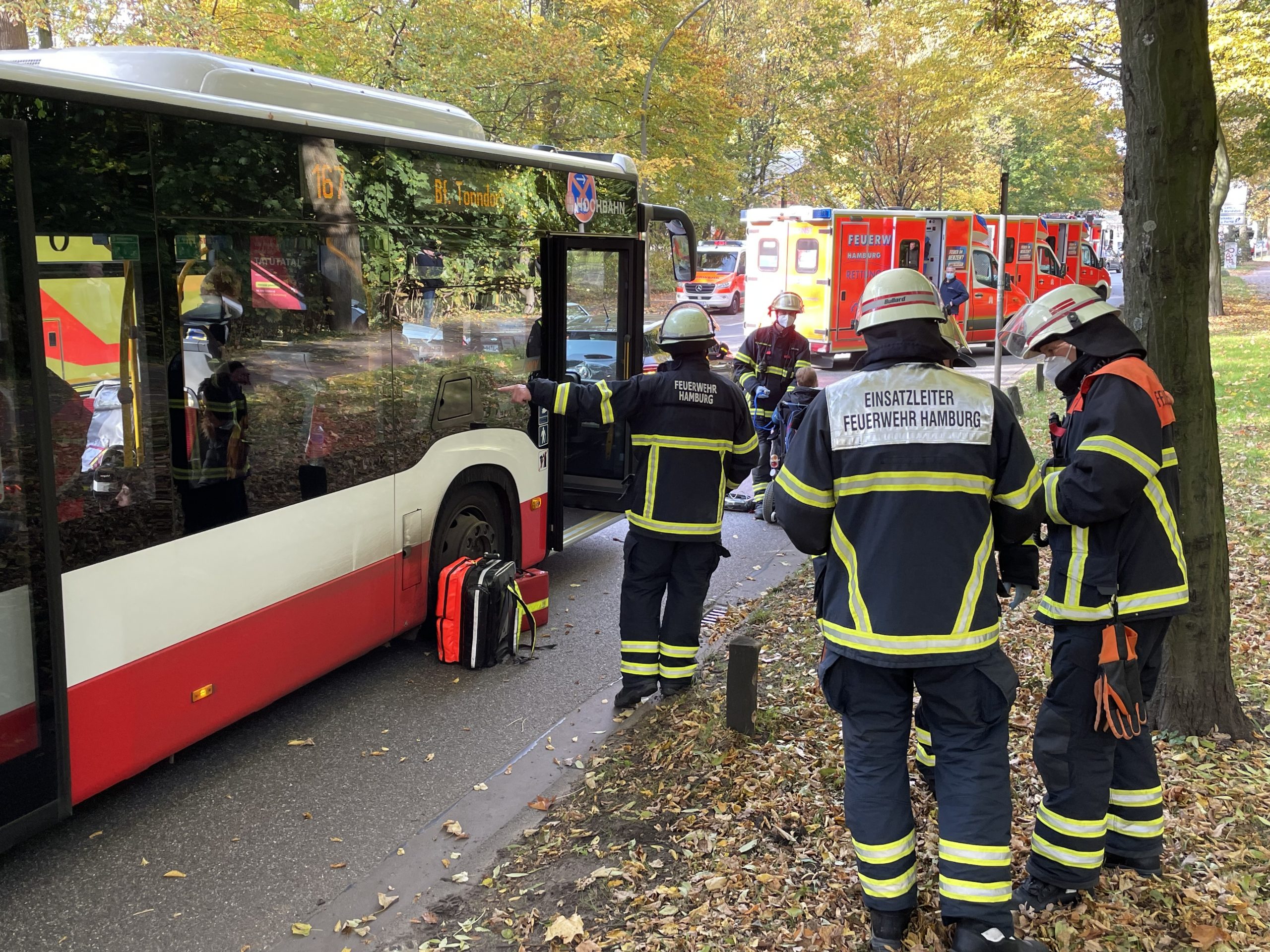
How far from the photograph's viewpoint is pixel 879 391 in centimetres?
326

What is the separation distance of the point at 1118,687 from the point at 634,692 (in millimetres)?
2781

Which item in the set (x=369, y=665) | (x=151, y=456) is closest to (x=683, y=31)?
(x=369, y=665)

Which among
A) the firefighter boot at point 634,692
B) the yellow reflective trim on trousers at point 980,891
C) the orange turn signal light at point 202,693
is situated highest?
the orange turn signal light at point 202,693

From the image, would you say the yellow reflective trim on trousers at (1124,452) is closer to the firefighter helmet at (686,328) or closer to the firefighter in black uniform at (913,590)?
the firefighter in black uniform at (913,590)

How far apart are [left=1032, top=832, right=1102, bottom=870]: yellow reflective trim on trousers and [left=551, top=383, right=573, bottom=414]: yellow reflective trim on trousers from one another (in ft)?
9.75

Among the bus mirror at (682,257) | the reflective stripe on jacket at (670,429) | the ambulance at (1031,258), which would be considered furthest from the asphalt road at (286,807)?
the ambulance at (1031,258)

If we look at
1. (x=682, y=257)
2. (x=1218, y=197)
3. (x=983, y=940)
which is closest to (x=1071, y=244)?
(x=1218, y=197)

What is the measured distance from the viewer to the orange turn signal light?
4.54m

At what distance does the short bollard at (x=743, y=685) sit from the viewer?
4957 millimetres

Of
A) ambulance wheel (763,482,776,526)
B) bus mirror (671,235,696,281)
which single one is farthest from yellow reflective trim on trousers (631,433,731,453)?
bus mirror (671,235,696,281)

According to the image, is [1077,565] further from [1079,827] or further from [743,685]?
[743,685]

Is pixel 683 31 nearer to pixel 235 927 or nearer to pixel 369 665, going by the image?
pixel 369 665

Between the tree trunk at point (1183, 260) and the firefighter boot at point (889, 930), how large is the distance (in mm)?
1915

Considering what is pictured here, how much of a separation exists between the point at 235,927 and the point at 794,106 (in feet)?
112
